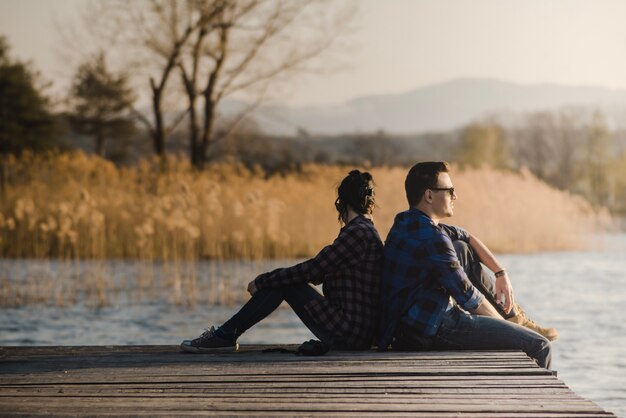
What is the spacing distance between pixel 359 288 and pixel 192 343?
831 mm

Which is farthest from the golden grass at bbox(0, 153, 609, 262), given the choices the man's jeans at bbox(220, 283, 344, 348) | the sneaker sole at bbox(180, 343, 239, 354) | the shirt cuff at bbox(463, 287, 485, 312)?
the shirt cuff at bbox(463, 287, 485, 312)

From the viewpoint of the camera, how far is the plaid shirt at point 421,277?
426 centimetres

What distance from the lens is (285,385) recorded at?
3.88m

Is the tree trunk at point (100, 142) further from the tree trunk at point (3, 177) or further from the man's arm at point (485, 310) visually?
the man's arm at point (485, 310)

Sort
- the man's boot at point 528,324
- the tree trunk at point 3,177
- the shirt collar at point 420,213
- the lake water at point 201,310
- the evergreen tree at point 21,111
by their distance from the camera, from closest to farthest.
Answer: the shirt collar at point 420,213
the man's boot at point 528,324
the lake water at point 201,310
the tree trunk at point 3,177
the evergreen tree at point 21,111

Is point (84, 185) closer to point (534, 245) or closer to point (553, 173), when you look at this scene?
point (534, 245)

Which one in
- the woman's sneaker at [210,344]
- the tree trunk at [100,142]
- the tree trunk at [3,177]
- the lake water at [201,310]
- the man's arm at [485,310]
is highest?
the tree trunk at [100,142]

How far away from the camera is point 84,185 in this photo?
13.5 meters

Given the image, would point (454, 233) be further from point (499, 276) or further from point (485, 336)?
point (485, 336)

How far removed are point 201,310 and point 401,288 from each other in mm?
5700

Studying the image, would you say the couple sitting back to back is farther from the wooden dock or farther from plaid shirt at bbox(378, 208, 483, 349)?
the wooden dock

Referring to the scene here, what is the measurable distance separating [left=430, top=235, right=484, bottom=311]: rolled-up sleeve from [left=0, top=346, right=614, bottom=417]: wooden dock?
28 cm

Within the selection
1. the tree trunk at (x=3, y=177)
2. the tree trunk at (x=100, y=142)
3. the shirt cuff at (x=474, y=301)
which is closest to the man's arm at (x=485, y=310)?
the shirt cuff at (x=474, y=301)

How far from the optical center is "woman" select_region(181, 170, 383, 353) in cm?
447
